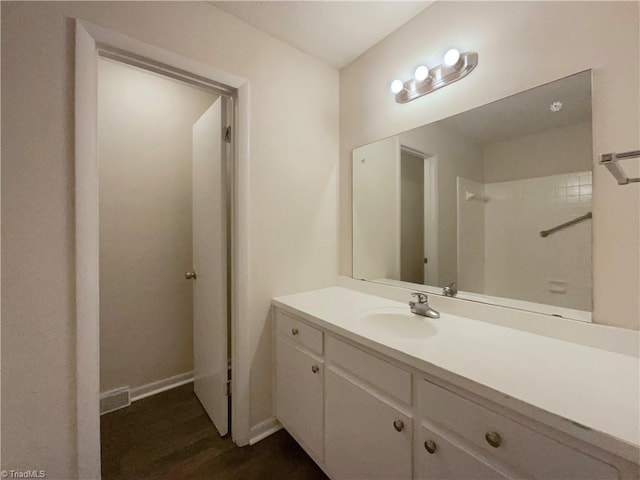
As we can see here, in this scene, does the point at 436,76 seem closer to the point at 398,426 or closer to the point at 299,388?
the point at 398,426

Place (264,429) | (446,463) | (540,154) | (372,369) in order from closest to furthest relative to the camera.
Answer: (446,463), (372,369), (540,154), (264,429)

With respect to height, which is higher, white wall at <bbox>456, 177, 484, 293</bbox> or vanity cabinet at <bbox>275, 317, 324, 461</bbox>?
white wall at <bbox>456, 177, 484, 293</bbox>

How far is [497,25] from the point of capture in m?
1.14

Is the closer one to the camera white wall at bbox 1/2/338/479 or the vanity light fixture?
white wall at bbox 1/2/338/479

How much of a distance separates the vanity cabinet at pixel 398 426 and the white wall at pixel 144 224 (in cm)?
113

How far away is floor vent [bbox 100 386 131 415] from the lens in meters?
1.74

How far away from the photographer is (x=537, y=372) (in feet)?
2.37

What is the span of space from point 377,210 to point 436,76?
788mm

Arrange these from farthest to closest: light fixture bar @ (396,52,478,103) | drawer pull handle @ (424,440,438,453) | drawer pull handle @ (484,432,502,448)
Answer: light fixture bar @ (396,52,478,103) → drawer pull handle @ (424,440,438,453) → drawer pull handle @ (484,432,502,448)

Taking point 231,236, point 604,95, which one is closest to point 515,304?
point 604,95

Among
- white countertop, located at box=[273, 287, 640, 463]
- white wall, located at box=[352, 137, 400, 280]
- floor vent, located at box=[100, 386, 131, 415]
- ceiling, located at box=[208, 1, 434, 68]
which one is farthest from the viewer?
floor vent, located at box=[100, 386, 131, 415]

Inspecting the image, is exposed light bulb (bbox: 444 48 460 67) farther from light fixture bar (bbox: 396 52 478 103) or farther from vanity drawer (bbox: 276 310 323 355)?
vanity drawer (bbox: 276 310 323 355)

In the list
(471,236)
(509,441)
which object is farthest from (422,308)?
(509,441)

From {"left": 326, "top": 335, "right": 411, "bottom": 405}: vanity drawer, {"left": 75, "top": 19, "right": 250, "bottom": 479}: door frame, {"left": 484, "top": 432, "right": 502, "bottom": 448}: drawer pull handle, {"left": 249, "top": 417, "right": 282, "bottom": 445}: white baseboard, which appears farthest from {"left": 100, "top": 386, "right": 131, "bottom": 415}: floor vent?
{"left": 484, "top": 432, "right": 502, "bottom": 448}: drawer pull handle
